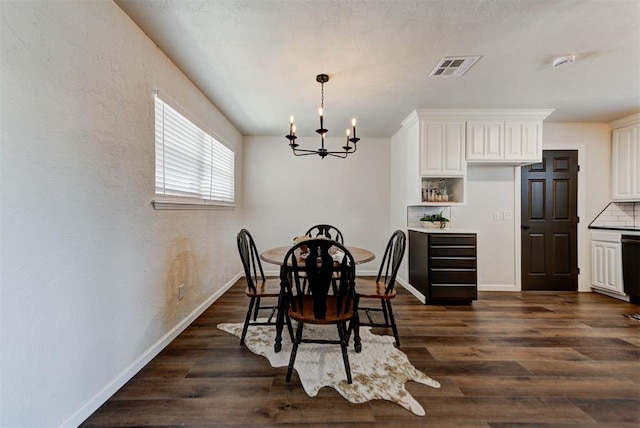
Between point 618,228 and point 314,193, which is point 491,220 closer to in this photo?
point 618,228

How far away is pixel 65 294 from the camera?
1360 mm

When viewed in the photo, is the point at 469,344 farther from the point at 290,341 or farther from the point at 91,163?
the point at 91,163

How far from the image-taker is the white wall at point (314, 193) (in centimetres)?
473

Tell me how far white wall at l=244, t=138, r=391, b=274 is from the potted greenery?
1011 millimetres

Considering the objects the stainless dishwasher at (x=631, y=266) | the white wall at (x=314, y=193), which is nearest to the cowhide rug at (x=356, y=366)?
the white wall at (x=314, y=193)

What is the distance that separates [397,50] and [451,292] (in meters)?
2.67

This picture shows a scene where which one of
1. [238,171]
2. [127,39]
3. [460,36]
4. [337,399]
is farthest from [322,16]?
[238,171]

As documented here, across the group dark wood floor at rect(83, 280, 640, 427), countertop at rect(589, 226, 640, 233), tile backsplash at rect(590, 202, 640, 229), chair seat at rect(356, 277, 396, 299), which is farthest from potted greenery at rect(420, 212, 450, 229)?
tile backsplash at rect(590, 202, 640, 229)

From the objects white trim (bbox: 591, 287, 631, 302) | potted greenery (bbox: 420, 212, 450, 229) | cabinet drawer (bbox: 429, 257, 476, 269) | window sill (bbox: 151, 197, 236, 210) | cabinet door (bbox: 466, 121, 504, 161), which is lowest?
white trim (bbox: 591, 287, 631, 302)

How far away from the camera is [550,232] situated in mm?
3912

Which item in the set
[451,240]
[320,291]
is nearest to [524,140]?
[451,240]

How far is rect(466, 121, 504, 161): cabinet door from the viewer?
3584 mm

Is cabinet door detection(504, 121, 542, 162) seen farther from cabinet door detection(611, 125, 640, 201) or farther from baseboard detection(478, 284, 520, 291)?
baseboard detection(478, 284, 520, 291)

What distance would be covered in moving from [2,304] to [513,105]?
15.1ft
